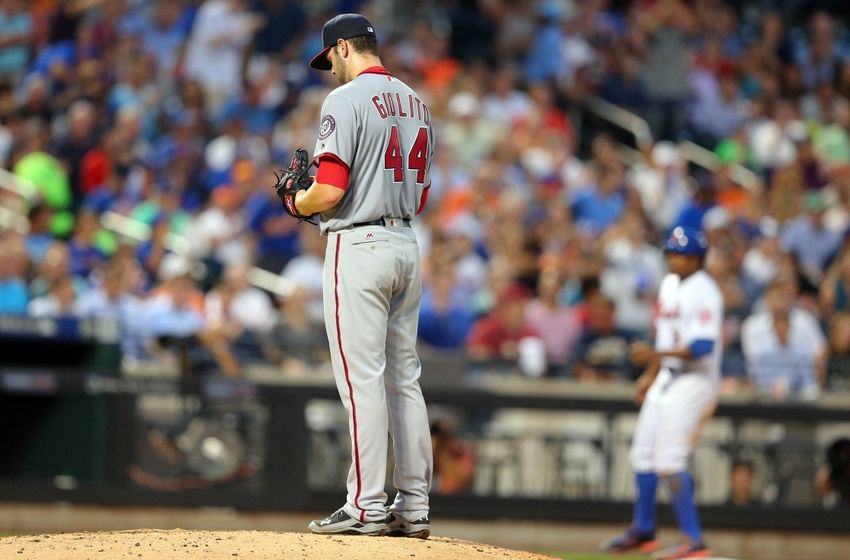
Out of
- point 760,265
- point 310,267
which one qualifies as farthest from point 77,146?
point 760,265

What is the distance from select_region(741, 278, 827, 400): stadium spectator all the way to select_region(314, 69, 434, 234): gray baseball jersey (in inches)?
246

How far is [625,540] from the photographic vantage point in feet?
31.7

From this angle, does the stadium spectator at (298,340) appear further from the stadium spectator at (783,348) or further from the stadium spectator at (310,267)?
the stadium spectator at (783,348)

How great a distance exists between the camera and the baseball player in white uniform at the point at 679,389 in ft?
31.2

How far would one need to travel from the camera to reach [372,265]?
641 centimetres

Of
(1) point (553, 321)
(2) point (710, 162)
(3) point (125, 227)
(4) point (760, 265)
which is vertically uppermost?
(2) point (710, 162)

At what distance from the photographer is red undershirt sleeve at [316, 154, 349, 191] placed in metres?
6.32

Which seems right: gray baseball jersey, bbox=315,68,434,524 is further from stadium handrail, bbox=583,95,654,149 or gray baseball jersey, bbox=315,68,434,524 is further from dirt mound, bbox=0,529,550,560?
stadium handrail, bbox=583,95,654,149

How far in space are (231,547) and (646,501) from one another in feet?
13.5

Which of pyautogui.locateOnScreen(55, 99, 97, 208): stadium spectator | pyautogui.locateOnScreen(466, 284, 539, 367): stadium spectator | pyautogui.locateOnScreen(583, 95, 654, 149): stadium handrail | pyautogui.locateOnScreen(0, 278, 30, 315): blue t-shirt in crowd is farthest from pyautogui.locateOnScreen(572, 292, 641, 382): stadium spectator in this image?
pyautogui.locateOnScreen(55, 99, 97, 208): stadium spectator

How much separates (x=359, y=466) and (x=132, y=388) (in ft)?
17.3

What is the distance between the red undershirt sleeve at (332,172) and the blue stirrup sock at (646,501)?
411cm

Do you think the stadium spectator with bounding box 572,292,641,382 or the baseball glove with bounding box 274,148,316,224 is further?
the stadium spectator with bounding box 572,292,641,382

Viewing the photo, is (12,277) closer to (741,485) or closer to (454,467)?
(454,467)
